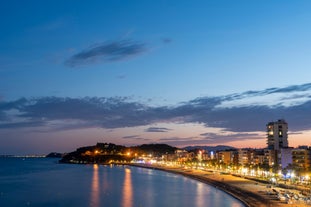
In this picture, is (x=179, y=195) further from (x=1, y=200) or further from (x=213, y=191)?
(x=1, y=200)

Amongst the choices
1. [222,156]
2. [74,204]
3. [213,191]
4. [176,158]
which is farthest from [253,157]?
[176,158]

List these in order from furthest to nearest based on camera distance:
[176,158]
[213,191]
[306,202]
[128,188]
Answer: [176,158] → [128,188] → [213,191] → [306,202]

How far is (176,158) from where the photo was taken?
194500mm

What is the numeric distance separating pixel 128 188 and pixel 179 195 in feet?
42.0

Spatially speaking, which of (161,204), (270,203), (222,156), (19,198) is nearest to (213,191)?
(161,204)

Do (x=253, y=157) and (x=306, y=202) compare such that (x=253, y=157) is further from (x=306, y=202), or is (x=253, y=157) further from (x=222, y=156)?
(x=306, y=202)

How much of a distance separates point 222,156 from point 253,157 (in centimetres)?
2878

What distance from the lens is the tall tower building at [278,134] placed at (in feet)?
344

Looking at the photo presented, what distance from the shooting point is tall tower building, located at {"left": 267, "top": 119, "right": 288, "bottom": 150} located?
105 metres

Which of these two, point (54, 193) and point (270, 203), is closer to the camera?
point (270, 203)

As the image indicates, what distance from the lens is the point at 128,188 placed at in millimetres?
67938

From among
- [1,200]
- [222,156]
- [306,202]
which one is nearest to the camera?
[306,202]

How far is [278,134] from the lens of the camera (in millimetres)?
105562

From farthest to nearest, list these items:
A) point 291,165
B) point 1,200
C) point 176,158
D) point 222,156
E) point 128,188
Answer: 1. point 176,158
2. point 222,156
3. point 291,165
4. point 128,188
5. point 1,200
